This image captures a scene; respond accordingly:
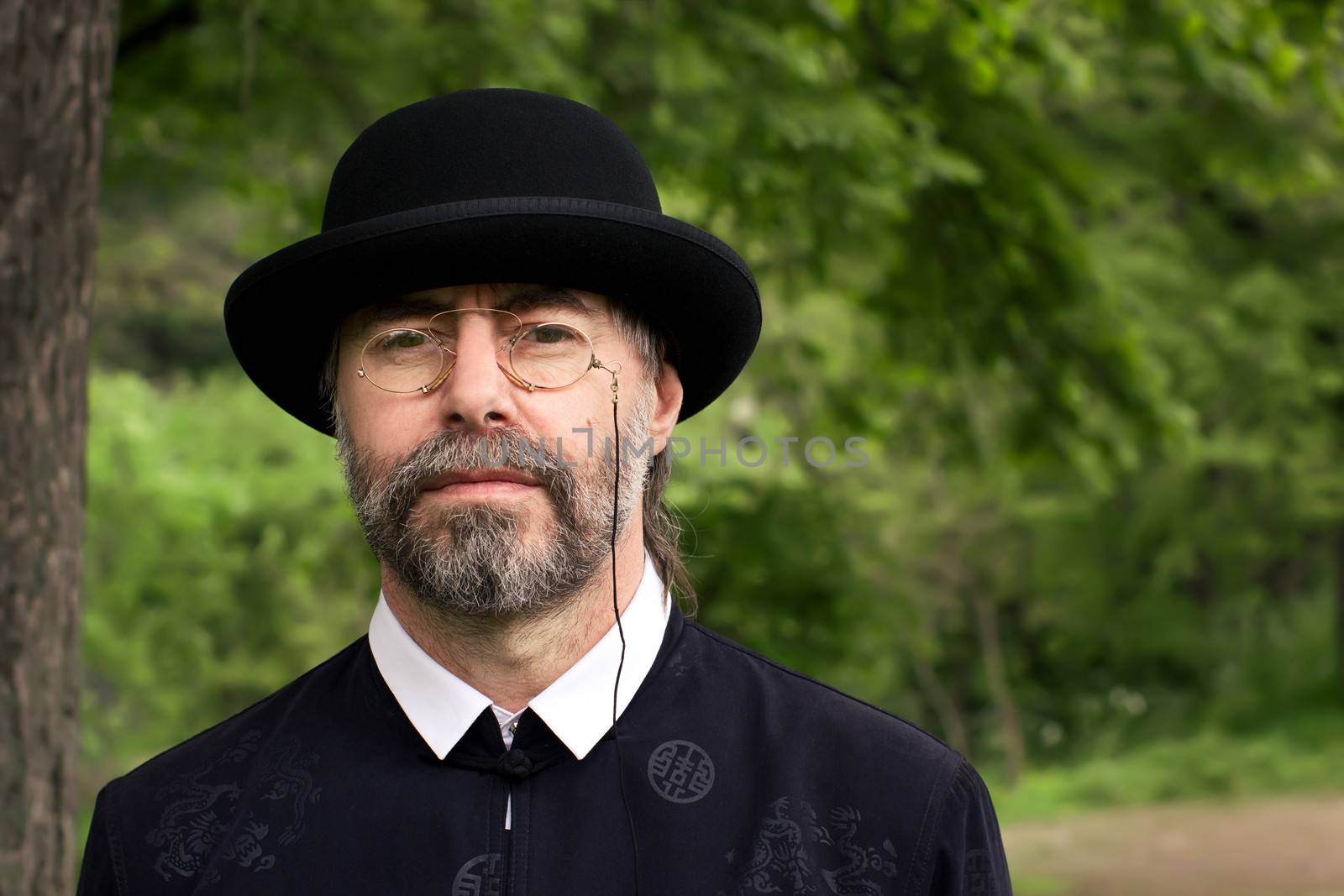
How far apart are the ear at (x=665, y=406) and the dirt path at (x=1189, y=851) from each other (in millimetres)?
8559

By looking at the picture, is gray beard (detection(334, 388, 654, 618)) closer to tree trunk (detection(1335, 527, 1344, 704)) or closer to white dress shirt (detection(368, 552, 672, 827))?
white dress shirt (detection(368, 552, 672, 827))

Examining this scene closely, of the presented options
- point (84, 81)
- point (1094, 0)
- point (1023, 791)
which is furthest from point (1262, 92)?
point (1023, 791)

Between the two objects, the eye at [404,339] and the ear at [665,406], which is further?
the ear at [665,406]

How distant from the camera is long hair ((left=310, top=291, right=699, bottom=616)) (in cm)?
211

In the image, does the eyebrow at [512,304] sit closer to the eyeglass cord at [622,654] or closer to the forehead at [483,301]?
the forehead at [483,301]

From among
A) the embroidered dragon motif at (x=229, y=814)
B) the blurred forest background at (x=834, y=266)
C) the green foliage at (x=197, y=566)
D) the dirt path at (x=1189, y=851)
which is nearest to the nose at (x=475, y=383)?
the embroidered dragon motif at (x=229, y=814)

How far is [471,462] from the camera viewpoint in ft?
6.18

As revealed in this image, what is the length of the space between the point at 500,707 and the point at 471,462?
1.24 feet

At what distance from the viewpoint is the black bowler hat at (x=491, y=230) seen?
6.24ft

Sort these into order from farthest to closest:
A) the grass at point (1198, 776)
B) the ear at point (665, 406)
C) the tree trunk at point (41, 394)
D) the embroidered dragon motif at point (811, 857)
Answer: the grass at point (1198, 776) → the tree trunk at point (41, 394) → the ear at point (665, 406) → the embroidered dragon motif at point (811, 857)

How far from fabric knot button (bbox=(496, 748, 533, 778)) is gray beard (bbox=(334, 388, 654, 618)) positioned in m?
0.20

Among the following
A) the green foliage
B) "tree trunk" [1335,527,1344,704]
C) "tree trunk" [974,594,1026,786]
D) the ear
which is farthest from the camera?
"tree trunk" [974,594,1026,786]

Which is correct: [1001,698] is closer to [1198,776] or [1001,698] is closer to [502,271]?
[1198,776]

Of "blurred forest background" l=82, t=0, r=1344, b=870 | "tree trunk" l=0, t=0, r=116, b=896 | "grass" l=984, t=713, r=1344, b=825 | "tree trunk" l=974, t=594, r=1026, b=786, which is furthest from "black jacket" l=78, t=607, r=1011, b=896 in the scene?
"tree trunk" l=974, t=594, r=1026, b=786
